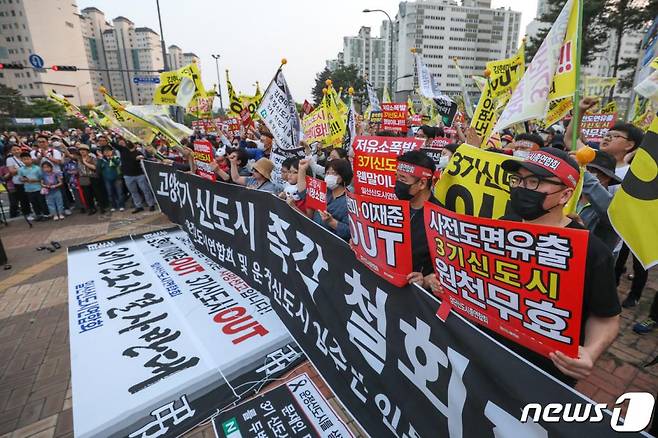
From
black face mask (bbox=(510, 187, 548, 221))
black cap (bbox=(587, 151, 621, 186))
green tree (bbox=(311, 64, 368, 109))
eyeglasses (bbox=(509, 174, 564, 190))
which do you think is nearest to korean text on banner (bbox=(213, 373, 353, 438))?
black face mask (bbox=(510, 187, 548, 221))

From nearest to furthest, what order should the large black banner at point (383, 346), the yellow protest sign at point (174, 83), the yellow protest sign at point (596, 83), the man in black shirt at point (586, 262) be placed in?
the large black banner at point (383, 346) < the man in black shirt at point (586, 262) < the yellow protest sign at point (174, 83) < the yellow protest sign at point (596, 83)

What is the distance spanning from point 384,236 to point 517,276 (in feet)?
2.67

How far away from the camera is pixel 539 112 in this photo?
2.61 m

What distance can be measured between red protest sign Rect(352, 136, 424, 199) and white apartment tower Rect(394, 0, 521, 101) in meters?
102

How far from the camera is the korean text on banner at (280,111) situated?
493cm

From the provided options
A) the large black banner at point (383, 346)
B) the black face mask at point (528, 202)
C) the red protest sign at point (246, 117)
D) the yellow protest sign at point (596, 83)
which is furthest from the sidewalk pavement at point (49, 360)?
the yellow protest sign at point (596, 83)

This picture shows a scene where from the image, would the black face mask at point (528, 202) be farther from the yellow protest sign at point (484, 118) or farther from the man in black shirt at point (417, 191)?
the yellow protest sign at point (484, 118)

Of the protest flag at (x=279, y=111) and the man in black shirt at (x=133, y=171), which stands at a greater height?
the protest flag at (x=279, y=111)

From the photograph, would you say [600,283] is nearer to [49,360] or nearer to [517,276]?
[517,276]

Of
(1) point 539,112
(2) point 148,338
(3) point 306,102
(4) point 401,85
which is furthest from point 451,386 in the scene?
(4) point 401,85

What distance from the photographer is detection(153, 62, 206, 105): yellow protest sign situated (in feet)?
22.6

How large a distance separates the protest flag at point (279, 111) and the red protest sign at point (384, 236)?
2858mm

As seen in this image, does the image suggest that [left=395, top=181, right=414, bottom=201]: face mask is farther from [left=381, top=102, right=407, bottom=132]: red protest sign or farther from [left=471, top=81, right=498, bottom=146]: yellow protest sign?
[left=381, top=102, right=407, bottom=132]: red protest sign

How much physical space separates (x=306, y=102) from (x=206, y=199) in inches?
183
